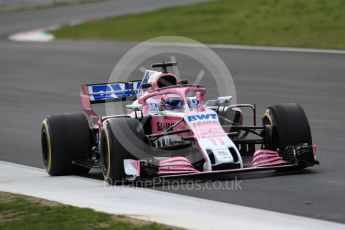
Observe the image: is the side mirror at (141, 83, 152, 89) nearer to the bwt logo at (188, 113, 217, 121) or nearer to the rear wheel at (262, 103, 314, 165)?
the bwt logo at (188, 113, 217, 121)

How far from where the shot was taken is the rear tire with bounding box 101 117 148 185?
9758 millimetres

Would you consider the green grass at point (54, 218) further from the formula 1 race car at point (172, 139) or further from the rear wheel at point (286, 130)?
the rear wheel at point (286, 130)

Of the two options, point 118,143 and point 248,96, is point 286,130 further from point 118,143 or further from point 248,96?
point 248,96

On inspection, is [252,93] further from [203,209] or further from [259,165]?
[203,209]

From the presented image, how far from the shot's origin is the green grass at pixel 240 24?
27422 millimetres

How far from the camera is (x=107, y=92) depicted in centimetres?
1179

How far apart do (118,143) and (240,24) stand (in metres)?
21.0

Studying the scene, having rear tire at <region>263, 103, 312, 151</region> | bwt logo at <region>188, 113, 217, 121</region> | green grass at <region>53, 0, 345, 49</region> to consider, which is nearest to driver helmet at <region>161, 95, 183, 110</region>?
bwt logo at <region>188, 113, 217, 121</region>

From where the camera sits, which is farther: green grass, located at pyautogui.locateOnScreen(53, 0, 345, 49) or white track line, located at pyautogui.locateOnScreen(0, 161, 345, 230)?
green grass, located at pyautogui.locateOnScreen(53, 0, 345, 49)

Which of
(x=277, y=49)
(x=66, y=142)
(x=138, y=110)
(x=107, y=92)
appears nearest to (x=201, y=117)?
(x=138, y=110)

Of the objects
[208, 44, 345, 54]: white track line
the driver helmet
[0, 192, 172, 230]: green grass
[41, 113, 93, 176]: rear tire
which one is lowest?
[0, 192, 172, 230]: green grass

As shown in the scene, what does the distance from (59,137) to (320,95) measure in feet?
27.6

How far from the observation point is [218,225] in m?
7.58

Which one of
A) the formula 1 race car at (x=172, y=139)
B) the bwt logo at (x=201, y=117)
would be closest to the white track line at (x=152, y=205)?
the formula 1 race car at (x=172, y=139)
